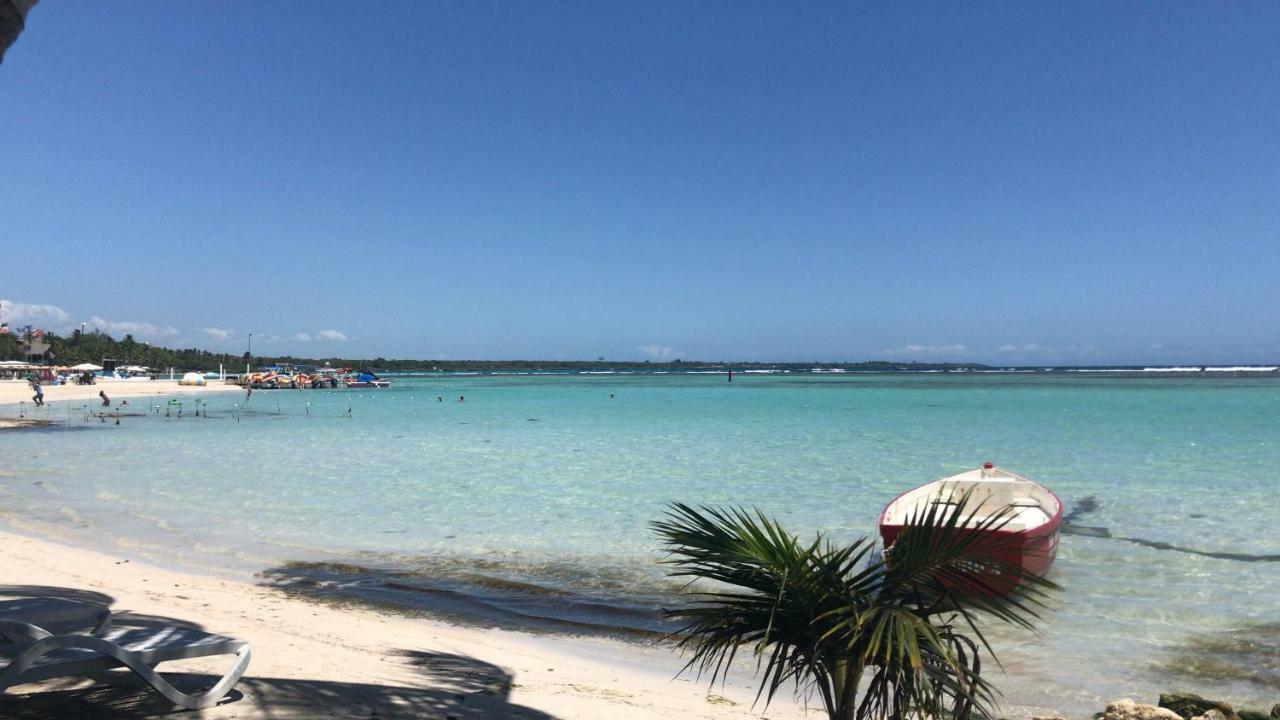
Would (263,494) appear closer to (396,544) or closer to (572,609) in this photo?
(396,544)

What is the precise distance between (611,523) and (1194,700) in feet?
30.2

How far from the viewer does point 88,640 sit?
3805 millimetres

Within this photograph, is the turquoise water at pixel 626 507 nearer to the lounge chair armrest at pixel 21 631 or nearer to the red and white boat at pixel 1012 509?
the red and white boat at pixel 1012 509

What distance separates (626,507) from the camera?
1514 centimetres

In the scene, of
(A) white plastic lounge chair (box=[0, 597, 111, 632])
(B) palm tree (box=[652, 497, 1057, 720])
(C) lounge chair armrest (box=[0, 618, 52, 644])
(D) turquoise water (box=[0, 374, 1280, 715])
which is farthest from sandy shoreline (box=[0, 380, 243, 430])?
(B) palm tree (box=[652, 497, 1057, 720])

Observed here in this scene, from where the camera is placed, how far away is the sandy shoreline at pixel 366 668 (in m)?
4.30

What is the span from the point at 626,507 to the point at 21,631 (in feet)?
38.2

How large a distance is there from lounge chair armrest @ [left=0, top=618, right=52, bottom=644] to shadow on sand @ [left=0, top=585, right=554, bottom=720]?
14cm

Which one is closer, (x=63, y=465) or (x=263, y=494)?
(x=263, y=494)

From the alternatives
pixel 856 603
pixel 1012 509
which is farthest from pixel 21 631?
pixel 1012 509

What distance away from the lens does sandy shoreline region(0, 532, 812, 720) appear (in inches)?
169

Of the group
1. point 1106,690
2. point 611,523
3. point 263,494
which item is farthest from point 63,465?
point 1106,690

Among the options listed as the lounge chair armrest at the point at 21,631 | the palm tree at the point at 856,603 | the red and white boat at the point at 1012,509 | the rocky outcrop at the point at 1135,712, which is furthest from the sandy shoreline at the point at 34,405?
the rocky outcrop at the point at 1135,712

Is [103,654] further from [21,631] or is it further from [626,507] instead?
[626,507]
